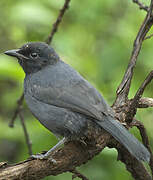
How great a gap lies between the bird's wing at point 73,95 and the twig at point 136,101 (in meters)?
0.20

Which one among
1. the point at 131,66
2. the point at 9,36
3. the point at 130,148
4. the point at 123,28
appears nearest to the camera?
the point at 130,148

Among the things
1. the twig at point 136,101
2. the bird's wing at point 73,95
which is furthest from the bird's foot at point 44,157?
the twig at point 136,101

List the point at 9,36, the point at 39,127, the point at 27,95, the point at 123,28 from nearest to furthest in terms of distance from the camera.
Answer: the point at 27,95 < the point at 39,127 < the point at 123,28 < the point at 9,36

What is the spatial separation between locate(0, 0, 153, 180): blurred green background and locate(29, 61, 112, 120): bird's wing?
1.82 feet

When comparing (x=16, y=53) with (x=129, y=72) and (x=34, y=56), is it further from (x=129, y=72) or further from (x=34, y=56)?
(x=129, y=72)

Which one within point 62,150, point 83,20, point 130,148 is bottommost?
point 62,150

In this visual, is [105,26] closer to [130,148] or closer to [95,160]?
[95,160]

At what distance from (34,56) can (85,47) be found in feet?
4.99

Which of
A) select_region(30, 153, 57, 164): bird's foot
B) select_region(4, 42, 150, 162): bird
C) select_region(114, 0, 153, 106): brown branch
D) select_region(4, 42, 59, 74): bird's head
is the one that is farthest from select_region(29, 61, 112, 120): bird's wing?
select_region(30, 153, 57, 164): bird's foot

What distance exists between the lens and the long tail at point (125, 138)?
11.0 ft

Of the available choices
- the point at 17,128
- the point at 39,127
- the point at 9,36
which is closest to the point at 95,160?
the point at 39,127

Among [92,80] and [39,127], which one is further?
[92,80]

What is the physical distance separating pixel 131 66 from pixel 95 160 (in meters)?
1.27

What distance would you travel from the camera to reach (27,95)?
410cm
